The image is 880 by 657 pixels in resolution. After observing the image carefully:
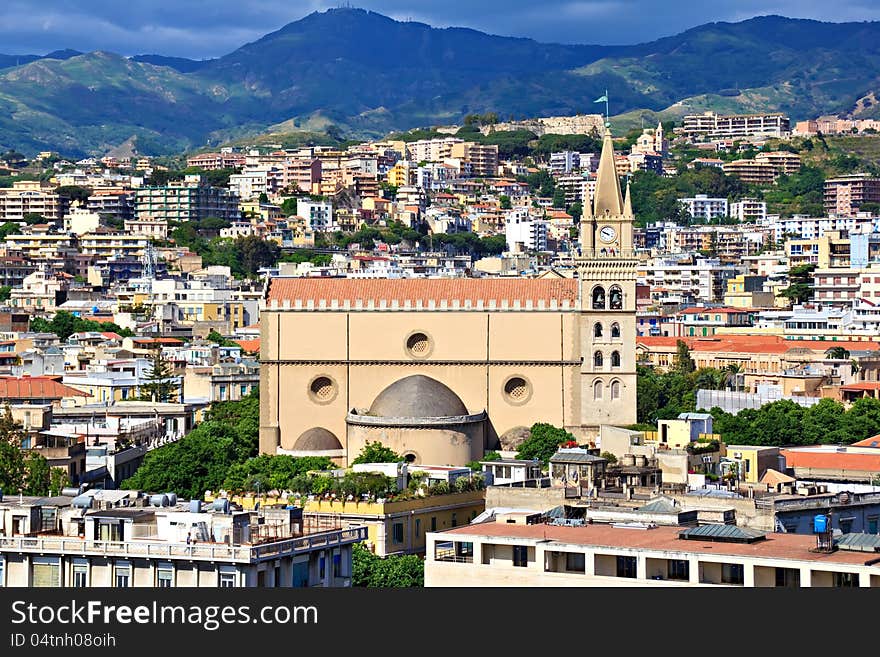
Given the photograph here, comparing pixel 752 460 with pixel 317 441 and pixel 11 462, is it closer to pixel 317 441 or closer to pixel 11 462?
pixel 317 441

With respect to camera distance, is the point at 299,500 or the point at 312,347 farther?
the point at 312,347

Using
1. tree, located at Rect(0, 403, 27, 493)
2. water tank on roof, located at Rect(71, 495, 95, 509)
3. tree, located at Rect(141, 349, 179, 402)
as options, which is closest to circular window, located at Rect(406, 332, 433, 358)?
tree, located at Rect(0, 403, 27, 493)

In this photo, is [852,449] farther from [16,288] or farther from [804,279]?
[16,288]

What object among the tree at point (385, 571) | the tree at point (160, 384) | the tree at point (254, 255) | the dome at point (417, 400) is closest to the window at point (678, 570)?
the tree at point (385, 571)

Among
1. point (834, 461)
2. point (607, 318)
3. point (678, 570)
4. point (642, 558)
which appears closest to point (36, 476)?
point (834, 461)

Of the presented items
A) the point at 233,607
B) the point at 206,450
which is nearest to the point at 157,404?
the point at 206,450
